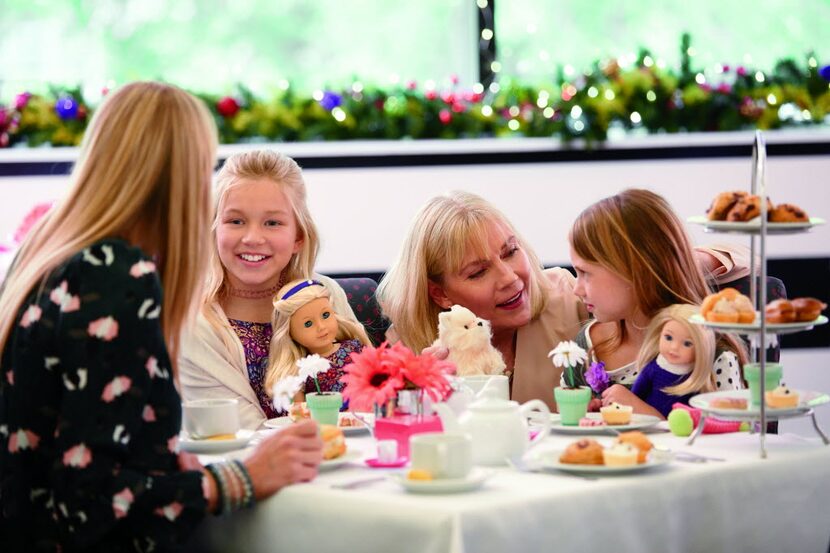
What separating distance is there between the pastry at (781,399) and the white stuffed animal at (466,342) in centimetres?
82

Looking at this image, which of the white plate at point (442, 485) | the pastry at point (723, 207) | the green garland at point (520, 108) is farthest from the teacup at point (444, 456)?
the green garland at point (520, 108)

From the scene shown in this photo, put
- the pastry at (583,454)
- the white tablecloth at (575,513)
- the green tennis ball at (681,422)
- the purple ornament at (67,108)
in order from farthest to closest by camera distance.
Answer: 1. the purple ornament at (67,108)
2. the green tennis ball at (681,422)
3. the pastry at (583,454)
4. the white tablecloth at (575,513)

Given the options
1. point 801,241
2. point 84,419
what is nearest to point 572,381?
point 84,419

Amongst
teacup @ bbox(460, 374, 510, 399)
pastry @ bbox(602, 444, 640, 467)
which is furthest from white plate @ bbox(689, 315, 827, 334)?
teacup @ bbox(460, 374, 510, 399)

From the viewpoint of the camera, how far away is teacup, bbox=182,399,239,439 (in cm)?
249

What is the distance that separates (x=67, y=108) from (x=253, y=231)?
8.79 feet

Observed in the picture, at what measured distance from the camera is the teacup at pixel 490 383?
257 cm

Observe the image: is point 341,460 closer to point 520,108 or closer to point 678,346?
point 678,346

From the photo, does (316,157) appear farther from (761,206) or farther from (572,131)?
(761,206)

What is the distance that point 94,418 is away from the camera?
75.9 inches

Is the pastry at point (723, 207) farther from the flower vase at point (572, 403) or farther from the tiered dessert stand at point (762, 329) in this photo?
the flower vase at point (572, 403)

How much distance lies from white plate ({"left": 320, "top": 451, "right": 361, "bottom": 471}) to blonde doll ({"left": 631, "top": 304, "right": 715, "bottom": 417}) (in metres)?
0.79

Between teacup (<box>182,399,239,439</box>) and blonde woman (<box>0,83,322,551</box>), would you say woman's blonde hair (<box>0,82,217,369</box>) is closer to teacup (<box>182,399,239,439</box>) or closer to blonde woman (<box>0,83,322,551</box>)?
blonde woman (<box>0,83,322,551</box>)

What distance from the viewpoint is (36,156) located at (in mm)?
5625
